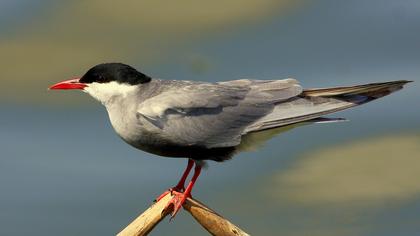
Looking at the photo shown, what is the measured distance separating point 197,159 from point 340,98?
1.20 m

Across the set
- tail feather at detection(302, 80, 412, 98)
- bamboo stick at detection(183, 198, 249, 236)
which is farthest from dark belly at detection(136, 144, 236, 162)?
tail feather at detection(302, 80, 412, 98)

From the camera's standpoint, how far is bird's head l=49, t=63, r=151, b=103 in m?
7.30

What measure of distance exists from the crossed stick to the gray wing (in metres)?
0.63

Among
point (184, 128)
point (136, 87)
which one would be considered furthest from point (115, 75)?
point (184, 128)

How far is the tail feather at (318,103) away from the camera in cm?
702

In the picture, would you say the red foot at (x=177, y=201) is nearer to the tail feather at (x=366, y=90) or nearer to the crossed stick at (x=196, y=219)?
the crossed stick at (x=196, y=219)

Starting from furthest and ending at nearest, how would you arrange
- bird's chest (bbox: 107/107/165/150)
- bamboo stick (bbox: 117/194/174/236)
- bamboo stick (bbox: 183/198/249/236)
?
bird's chest (bbox: 107/107/165/150)
bamboo stick (bbox: 183/198/249/236)
bamboo stick (bbox: 117/194/174/236)

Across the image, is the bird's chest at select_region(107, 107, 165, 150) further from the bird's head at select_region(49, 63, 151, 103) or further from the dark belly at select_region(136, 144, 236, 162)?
the bird's head at select_region(49, 63, 151, 103)

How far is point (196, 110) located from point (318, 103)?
95 centimetres

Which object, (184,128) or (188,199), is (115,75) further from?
(188,199)

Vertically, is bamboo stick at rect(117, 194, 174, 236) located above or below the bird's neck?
below

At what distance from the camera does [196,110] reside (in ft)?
24.4

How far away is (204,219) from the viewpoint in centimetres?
667

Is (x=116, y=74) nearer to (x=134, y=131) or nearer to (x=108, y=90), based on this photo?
(x=108, y=90)
